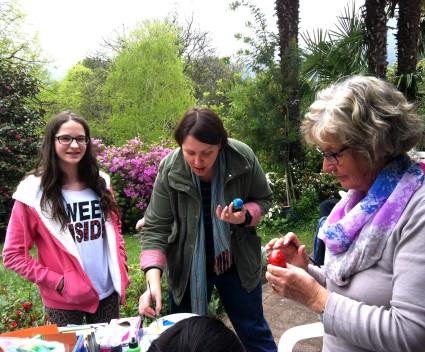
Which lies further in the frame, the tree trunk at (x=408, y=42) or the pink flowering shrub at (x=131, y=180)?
the pink flowering shrub at (x=131, y=180)

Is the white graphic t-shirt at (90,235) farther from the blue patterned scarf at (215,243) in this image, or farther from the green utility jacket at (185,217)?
the blue patterned scarf at (215,243)

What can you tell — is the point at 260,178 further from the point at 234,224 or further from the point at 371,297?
the point at 371,297

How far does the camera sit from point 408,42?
21.2 feet

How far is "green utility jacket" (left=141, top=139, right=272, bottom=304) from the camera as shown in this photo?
215cm

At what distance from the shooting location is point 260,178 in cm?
236

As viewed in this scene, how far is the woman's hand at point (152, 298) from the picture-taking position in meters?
1.81

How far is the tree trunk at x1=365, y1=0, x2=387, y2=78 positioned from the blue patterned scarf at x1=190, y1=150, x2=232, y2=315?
16.4 ft

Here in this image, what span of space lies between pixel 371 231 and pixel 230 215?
3.00 ft

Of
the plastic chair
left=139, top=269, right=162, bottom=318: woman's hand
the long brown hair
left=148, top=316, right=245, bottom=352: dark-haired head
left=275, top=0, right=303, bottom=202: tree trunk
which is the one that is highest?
left=275, top=0, right=303, bottom=202: tree trunk

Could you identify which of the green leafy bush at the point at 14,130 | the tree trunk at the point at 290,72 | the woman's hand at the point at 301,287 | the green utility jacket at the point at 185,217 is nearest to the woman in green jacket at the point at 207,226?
the green utility jacket at the point at 185,217

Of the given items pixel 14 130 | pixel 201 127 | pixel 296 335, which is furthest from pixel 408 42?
pixel 14 130

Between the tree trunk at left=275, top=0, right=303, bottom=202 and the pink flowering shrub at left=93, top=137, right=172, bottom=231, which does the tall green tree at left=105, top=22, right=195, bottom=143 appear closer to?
the pink flowering shrub at left=93, top=137, right=172, bottom=231

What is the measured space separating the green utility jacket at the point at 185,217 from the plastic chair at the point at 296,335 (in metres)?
0.38

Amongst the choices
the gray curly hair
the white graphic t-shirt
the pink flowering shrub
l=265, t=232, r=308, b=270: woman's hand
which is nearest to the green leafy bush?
the pink flowering shrub
